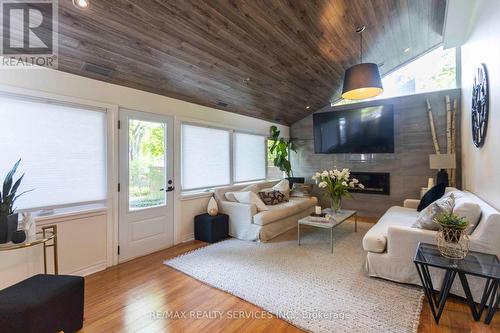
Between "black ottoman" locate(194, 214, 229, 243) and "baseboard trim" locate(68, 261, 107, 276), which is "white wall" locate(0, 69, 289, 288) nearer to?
"baseboard trim" locate(68, 261, 107, 276)

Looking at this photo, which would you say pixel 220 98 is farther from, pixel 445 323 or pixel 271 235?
pixel 445 323

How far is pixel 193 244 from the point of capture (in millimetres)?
3918

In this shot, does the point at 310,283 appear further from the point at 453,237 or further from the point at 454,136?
the point at 454,136

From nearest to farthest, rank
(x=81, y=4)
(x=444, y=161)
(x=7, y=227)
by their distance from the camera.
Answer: (x=7, y=227), (x=81, y=4), (x=444, y=161)

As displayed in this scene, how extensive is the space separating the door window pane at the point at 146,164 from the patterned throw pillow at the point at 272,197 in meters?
1.90

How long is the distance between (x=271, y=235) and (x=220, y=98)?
8.49ft

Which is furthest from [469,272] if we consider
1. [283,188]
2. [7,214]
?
[283,188]

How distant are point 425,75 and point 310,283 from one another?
5.09 m

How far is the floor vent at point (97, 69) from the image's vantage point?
2.75 metres

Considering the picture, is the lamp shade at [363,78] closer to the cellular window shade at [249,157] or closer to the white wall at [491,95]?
the white wall at [491,95]

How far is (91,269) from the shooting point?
2.92 meters

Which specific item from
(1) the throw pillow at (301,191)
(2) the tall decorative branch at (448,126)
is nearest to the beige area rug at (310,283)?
(1) the throw pillow at (301,191)

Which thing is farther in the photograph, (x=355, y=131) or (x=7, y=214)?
(x=355, y=131)

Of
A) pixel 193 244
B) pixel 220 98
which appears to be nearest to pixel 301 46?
pixel 220 98
